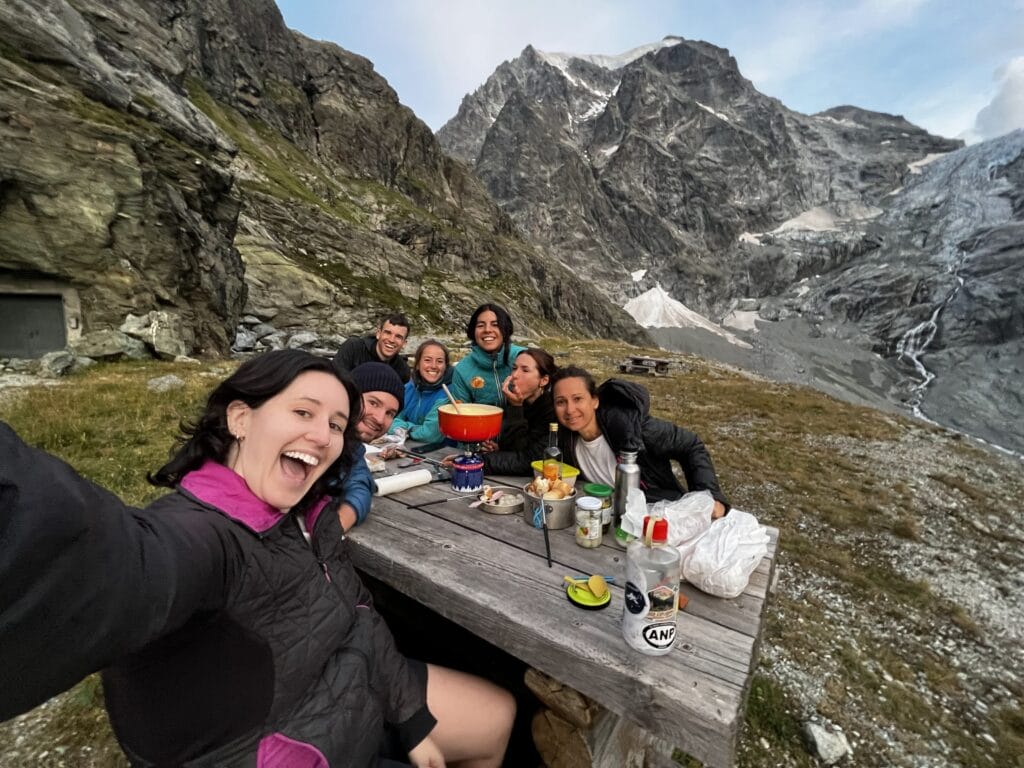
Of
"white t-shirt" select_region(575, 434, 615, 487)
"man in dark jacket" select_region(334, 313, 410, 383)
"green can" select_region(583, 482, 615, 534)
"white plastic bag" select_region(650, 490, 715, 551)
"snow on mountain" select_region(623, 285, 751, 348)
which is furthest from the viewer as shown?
"snow on mountain" select_region(623, 285, 751, 348)

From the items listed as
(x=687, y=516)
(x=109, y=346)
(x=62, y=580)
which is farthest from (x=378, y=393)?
(x=109, y=346)

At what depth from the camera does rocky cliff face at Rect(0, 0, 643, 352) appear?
16.0 m

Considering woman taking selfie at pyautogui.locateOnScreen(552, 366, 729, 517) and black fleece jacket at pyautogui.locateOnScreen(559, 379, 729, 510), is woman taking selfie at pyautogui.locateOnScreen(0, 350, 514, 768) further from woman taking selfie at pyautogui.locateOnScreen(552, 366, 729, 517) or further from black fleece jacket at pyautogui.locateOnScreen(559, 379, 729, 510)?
black fleece jacket at pyautogui.locateOnScreen(559, 379, 729, 510)

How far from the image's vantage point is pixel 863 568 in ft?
25.2

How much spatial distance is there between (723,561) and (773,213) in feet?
705

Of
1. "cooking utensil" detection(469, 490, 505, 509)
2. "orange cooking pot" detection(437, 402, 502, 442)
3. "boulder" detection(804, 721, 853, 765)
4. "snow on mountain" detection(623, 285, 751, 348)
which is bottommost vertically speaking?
"boulder" detection(804, 721, 853, 765)

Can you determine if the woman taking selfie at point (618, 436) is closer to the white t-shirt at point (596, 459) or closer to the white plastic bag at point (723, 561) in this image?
the white t-shirt at point (596, 459)

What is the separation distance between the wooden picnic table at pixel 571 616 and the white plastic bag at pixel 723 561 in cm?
8

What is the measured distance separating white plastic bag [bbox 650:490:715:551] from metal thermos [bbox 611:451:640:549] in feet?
0.68

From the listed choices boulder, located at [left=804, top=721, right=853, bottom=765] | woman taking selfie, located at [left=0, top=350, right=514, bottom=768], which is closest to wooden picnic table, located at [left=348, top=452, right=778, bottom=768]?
woman taking selfie, located at [left=0, top=350, right=514, bottom=768]

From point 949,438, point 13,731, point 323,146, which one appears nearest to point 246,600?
point 13,731

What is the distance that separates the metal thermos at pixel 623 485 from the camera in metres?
2.97

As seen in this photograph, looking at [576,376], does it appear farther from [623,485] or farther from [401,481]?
[401,481]

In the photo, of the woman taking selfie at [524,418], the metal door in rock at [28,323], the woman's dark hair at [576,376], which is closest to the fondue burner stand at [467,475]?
the woman taking selfie at [524,418]
